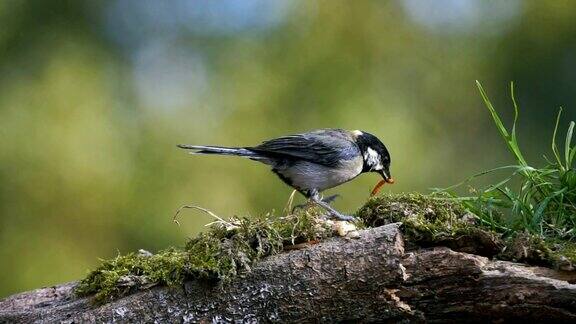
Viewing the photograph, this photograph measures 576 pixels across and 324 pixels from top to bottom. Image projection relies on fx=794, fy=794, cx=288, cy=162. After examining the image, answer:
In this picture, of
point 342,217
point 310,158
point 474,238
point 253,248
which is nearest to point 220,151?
point 310,158

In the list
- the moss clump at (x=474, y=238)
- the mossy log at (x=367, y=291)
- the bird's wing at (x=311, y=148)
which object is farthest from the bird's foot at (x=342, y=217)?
the bird's wing at (x=311, y=148)

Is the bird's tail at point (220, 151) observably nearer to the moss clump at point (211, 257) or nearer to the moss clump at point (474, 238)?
the moss clump at point (211, 257)

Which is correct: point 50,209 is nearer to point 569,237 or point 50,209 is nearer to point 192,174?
point 192,174

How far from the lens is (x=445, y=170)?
6910 millimetres

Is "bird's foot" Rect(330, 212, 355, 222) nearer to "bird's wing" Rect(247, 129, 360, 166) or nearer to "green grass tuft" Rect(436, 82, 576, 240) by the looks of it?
"green grass tuft" Rect(436, 82, 576, 240)

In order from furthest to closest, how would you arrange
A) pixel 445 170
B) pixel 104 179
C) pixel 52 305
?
pixel 445 170, pixel 104 179, pixel 52 305

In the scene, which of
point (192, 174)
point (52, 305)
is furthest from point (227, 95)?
point (52, 305)

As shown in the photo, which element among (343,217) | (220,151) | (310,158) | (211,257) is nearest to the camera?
(211,257)

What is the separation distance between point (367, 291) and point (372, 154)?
8.15 feet

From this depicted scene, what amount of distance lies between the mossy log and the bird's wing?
1.99 metres

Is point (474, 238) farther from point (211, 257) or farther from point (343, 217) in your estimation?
point (211, 257)

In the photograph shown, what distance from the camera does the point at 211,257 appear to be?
2754 millimetres

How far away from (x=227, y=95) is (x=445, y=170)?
2.03m

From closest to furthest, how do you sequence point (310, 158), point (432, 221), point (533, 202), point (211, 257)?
point (211, 257) < point (432, 221) < point (533, 202) < point (310, 158)
